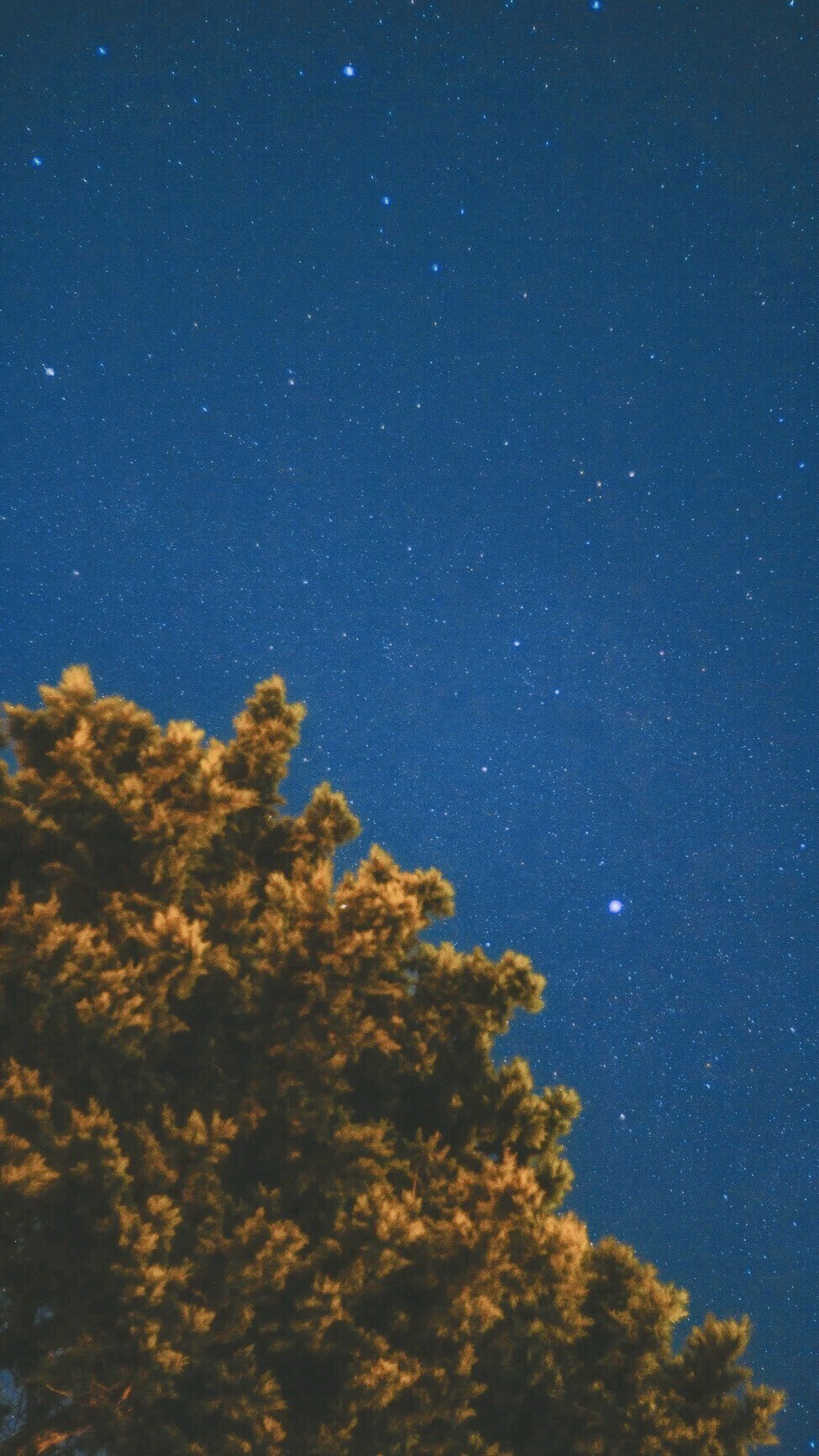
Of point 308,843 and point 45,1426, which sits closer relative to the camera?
point 45,1426

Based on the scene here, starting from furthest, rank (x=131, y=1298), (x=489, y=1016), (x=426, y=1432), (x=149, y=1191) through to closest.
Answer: (x=489, y=1016) → (x=426, y=1432) → (x=149, y=1191) → (x=131, y=1298)

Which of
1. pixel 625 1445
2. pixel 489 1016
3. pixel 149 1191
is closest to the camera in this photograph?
pixel 149 1191

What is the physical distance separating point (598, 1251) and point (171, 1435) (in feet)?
13.4

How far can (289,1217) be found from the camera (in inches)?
276

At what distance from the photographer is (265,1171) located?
284 inches

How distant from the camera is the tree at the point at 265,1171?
6141 millimetres

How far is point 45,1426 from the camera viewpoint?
21.3ft

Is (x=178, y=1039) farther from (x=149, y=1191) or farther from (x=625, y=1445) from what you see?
(x=625, y=1445)

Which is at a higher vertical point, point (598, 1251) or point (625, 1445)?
point (598, 1251)

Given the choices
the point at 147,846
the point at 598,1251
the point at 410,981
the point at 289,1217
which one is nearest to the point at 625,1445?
the point at 598,1251

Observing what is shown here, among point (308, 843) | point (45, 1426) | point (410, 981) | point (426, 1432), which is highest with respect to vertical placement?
point (308, 843)

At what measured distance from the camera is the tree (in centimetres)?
614

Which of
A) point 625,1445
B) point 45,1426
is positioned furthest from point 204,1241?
point 625,1445

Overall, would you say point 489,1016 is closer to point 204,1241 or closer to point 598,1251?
point 598,1251
